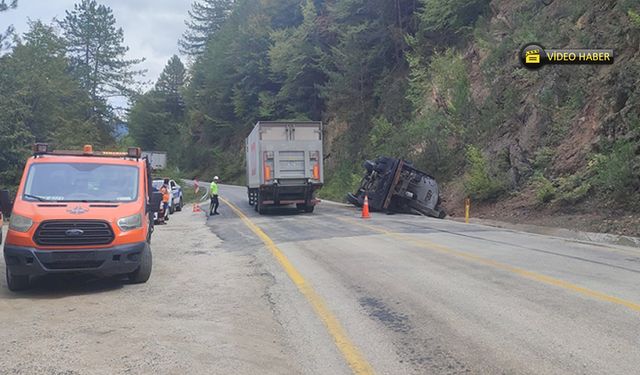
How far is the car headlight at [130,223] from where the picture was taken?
8273mm

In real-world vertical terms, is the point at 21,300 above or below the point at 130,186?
below

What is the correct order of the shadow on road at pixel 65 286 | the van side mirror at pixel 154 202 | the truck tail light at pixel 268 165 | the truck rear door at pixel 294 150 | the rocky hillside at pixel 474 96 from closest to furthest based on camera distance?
1. the shadow on road at pixel 65 286
2. the van side mirror at pixel 154 202
3. the rocky hillside at pixel 474 96
4. the truck tail light at pixel 268 165
5. the truck rear door at pixel 294 150

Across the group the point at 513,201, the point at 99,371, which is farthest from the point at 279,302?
the point at 513,201

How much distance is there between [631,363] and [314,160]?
62.0 ft

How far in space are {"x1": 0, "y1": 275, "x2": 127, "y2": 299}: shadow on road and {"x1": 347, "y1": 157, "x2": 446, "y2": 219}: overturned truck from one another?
1512cm

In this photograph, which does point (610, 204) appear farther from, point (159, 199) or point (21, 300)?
point (21, 300)

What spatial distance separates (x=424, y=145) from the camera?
29000mm

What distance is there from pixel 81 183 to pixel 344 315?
4.87 meters

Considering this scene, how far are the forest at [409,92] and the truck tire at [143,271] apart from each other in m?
12.3

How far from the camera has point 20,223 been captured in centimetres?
797

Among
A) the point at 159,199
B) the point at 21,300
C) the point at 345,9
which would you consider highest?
the point at 345,9

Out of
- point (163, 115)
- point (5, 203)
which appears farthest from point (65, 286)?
point (163, 115)

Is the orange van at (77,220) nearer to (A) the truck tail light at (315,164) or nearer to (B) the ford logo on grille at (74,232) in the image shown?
(B) the ford logo on grille at (74,232)

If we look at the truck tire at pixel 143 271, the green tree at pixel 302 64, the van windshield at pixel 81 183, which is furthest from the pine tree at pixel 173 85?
the truck tire at pixel 143 271
